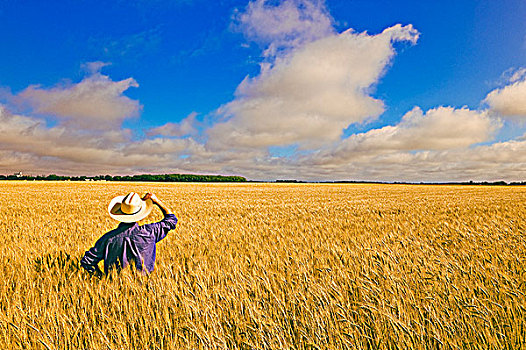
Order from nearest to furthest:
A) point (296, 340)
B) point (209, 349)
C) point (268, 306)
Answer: point (209, 349) < point (296, 340) < point (268, 306)

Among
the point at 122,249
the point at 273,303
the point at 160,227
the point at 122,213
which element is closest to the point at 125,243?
the point at 122,249

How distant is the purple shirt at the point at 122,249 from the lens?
379 centimetres

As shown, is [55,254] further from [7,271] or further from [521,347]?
[521,347]

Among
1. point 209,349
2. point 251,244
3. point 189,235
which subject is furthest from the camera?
point 189,235

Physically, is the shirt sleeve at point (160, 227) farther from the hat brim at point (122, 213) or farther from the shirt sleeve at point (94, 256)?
the shirt sleeve at point (94, 256)

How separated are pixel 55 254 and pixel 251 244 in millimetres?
3174

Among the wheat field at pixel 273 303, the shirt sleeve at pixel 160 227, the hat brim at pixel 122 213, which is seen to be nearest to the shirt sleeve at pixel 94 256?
the wheat field at pixel 273 303

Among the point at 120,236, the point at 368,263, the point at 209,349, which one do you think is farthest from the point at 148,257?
the point at 368,263

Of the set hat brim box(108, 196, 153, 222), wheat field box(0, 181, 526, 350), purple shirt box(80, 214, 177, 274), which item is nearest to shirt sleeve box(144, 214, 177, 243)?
purple shirt box(80, 214, 177, 274)

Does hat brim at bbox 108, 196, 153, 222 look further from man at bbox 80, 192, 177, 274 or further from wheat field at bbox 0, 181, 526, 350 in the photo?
wheat field at bbox 0, 181, 526, 350

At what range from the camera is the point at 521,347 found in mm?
2240

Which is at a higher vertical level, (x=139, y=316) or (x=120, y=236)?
(x=120, y=236)

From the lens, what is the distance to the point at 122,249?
3771 mm

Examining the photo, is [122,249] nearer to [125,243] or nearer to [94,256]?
[125,243]
